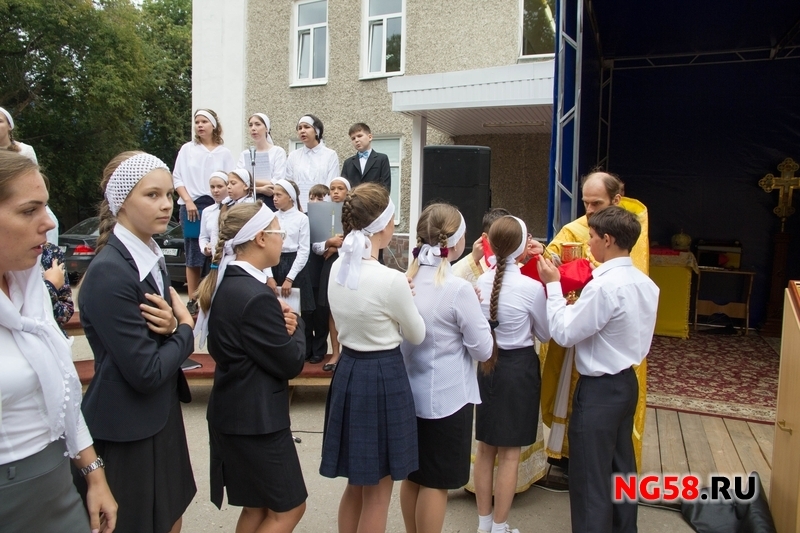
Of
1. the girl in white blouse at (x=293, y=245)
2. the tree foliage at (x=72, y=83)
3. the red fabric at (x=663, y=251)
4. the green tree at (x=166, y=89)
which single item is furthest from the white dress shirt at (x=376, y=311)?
the green tree at (x=166, y=89)

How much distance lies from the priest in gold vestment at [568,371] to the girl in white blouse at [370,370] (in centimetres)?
121

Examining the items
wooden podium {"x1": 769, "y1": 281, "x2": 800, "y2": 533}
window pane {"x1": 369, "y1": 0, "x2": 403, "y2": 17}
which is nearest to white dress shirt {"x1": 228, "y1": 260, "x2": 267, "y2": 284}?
wooden podium {"x1": 769, "y1": 281, "x2": 800, "y2": 533}

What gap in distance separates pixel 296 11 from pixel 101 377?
43.8 feet

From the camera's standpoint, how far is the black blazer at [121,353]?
1836 millimetres

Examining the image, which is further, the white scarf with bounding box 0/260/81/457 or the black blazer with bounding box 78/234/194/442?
the black blazer with bounding box 78/234/194/442

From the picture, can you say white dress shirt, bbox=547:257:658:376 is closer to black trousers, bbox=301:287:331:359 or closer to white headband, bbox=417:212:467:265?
white headband, bbox=417:212:467:265

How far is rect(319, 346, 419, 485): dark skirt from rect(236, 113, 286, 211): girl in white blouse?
3.23m

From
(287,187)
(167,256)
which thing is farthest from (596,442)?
(167,256)

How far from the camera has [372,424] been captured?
7.77 feet

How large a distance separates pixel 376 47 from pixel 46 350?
1227 cm

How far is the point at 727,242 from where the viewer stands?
320 inches

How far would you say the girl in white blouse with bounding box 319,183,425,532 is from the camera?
2.36m

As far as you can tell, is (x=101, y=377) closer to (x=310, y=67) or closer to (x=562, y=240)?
(x=562, y=240)

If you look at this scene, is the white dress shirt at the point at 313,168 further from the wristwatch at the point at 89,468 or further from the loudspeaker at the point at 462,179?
the wristwatch at the point at 89,468
